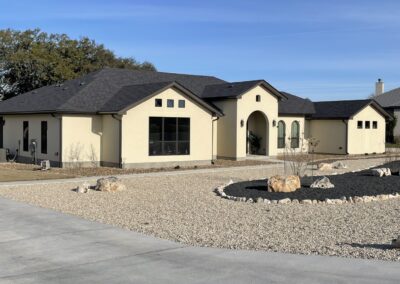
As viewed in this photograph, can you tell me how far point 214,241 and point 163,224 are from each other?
1.90 meters

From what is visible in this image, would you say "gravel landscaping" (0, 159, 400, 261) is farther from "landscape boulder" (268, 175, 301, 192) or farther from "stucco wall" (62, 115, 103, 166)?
"stucco wall" (62, 115, 103, 166)

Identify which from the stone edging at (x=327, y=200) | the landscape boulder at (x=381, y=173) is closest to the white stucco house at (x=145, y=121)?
the landscape boulder at (x=381, y=173)

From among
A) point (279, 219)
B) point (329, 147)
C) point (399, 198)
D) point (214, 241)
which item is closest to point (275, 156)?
point (329, 147)

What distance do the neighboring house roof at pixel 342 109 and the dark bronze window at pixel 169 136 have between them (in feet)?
44.1

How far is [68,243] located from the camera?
853 cm

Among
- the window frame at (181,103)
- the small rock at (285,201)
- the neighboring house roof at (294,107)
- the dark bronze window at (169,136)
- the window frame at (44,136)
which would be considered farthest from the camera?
the neighboring house roof at (294,107)

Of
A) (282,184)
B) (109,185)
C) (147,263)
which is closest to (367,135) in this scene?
(282,184)

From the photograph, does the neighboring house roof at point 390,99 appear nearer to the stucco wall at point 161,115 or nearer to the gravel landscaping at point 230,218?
the stucco wall at point 161,115

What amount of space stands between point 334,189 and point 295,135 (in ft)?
64.2

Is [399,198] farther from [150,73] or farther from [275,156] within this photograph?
[150,73]

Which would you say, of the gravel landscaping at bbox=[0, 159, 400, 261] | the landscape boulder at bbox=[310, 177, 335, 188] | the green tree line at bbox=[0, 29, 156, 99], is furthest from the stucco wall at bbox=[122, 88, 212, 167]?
the green tree line at bbox=[0, 29, 156, 99]

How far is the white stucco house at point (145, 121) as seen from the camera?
23.2 m

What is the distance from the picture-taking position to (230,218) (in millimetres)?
10906

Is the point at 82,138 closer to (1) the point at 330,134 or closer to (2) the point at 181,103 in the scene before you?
(2) the point at 181,103
